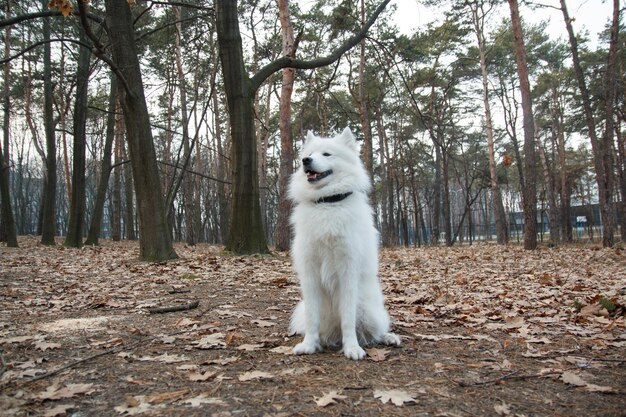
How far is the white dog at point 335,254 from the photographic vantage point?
3.11 meters

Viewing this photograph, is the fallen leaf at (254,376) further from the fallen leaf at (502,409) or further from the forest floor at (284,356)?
the fallen leaf at (502,409)

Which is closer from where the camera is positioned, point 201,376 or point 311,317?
point 201,376

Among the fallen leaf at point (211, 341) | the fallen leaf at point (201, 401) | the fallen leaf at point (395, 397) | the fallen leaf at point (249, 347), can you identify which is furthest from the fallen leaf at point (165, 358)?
the fallen leaf at point (395, 397)

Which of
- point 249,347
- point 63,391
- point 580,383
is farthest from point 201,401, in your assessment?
point 580,383

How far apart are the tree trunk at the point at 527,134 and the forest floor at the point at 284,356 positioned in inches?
327

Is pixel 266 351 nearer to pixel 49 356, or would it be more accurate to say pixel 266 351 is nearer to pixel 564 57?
pixel 49 356

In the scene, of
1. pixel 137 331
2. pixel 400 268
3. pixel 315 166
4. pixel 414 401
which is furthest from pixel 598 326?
pixel 400 268

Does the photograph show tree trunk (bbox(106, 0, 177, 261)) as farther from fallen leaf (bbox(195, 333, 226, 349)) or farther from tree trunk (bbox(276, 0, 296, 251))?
fallen leaf (bbox(195, 333, 226, 349))

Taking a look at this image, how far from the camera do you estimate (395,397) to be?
2.28 m

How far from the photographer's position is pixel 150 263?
833 cm

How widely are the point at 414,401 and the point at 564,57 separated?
1028 inches

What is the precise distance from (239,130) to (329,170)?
6.09m

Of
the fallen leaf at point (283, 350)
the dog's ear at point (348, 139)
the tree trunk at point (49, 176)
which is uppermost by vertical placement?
the tree trunk at point (49, 176)

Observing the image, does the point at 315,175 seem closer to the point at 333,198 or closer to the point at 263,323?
the point at 333,198
